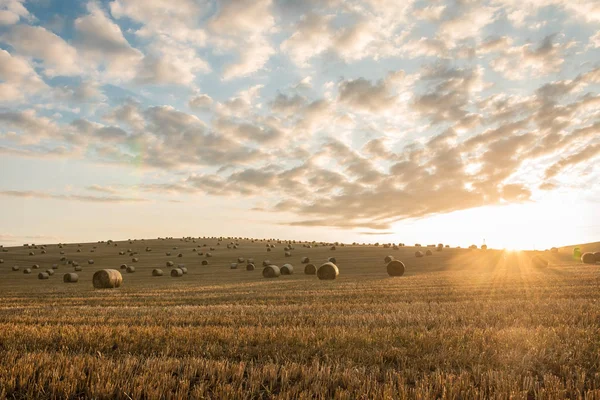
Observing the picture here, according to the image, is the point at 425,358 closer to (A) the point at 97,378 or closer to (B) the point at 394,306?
(A) the point at 97,378

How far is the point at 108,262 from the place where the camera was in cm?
6475

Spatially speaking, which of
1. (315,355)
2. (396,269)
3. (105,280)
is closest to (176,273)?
(105,280)

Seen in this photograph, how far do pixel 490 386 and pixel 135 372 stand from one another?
508 centimetres

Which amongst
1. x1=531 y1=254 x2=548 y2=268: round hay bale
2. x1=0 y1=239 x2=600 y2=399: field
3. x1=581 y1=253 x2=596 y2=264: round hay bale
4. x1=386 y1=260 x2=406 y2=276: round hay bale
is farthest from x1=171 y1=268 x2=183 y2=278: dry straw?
x1=581 y1=253 x2=596 y2=264: round hay bale

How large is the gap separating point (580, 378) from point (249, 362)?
16.8 feet

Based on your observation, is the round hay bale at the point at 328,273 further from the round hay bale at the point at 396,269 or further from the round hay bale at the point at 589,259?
the round hay bale at the point at 589,259

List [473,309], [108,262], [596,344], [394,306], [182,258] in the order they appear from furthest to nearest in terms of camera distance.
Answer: [182,258]
[108,262]
[394,306]
[473,309]
[596,344]

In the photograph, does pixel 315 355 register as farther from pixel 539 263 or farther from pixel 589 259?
pixel 589 259

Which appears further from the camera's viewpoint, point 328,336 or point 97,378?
point 328,336

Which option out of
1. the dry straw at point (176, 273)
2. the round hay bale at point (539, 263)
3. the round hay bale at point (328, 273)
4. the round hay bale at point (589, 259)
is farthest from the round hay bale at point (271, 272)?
the round hay bale at point (589, 259)

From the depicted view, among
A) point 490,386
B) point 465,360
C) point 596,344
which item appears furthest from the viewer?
point 596,344

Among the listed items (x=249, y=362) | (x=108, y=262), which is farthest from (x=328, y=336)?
(x=108, y=262)

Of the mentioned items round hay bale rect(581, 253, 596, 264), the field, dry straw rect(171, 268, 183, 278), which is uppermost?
round hay bale rect(581, 253, 596, 264)

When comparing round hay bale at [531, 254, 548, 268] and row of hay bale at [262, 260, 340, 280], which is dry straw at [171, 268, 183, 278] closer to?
row of hay bale at [262, 260, 340, 280]
